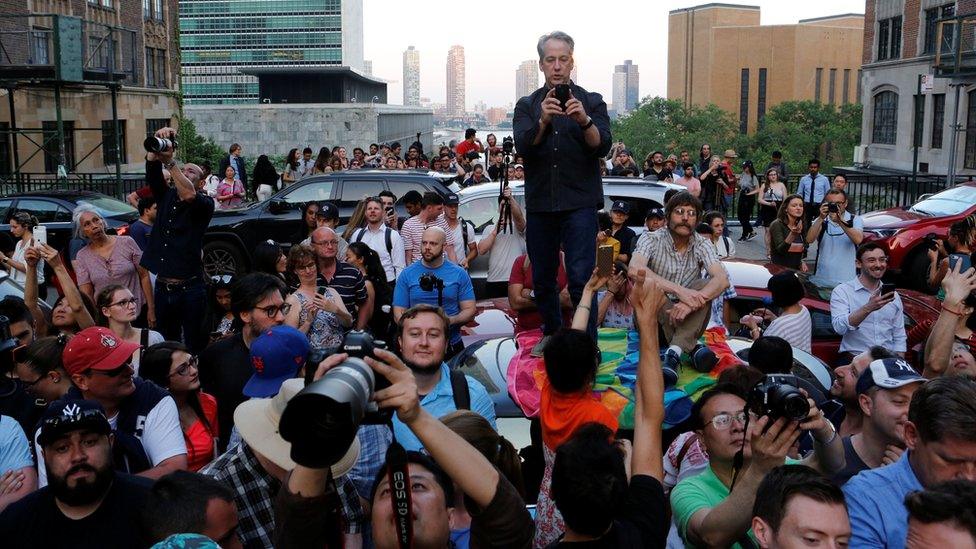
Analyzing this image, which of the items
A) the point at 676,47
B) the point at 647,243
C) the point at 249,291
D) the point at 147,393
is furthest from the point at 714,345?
the point at 676,47

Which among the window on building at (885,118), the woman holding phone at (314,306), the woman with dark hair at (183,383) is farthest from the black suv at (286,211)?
the window on building at (885,118)

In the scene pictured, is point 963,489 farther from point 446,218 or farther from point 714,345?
point 446,218

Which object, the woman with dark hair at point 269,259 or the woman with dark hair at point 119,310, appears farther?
the woman with dark hair at point 269,259

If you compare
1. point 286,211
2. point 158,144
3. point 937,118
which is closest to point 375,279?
point 158,144

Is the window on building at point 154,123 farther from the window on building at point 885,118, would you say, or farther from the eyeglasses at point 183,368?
the eyeglasses at point 183,368

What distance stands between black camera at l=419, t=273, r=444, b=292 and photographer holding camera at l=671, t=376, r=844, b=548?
3.33 m

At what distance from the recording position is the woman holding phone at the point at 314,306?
6570 millimetres

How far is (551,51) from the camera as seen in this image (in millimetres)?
5352

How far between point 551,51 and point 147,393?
2.84m

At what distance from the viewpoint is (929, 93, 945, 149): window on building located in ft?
127

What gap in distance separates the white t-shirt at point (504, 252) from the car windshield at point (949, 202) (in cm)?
870

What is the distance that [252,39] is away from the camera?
125 metres

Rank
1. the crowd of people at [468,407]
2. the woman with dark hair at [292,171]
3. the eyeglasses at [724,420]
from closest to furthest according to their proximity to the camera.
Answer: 1. the crowd of people at [468,407]
2. the eyeglasses at [724,420]
3. the woman with dark hair at [292,171]

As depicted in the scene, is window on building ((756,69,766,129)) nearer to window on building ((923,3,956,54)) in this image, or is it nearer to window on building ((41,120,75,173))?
window on building ((923,3,956,54))
